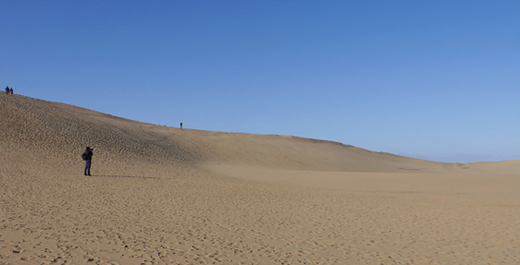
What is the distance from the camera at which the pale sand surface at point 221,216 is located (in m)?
7.55

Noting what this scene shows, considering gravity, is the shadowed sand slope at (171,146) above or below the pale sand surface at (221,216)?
above

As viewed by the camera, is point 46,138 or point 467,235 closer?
point 467,235

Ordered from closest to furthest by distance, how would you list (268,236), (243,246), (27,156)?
1. (243,246)
2. (268,236)
3. (27,156)

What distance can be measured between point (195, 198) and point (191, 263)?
913cm

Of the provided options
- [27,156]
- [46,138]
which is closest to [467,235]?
[27,156]

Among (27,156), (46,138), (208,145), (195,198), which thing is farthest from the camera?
(208,145)

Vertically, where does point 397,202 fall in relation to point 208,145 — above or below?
below

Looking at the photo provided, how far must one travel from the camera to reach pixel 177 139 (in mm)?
44375

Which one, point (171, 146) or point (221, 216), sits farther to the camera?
point (171, 146)

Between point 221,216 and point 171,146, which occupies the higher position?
point 171,146

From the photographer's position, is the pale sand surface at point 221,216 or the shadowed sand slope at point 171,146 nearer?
the pale sand surface at point 221,216

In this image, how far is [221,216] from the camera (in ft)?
38.9

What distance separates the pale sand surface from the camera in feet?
24.8

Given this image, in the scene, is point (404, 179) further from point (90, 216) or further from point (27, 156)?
point (27, 156)
